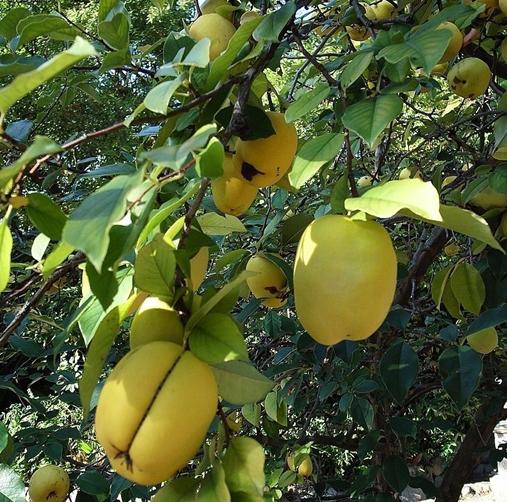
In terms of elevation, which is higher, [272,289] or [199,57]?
[199,57]

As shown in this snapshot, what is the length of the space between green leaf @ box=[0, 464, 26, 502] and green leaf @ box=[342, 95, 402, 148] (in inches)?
21.8

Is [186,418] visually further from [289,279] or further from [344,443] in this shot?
[344,443]

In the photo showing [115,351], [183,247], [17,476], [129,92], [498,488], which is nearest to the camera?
[183,247]

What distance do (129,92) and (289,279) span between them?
14.5ft

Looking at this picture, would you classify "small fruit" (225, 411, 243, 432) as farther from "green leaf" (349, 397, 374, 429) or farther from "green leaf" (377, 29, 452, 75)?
"green leaf" (377, 29, 452, 75)

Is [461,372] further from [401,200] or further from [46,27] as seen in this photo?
[46,27]

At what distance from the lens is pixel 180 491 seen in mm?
618

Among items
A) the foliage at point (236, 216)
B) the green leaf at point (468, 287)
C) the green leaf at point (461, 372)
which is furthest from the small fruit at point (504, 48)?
the green leaf at point (461, 372)

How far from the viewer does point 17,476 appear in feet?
2.61

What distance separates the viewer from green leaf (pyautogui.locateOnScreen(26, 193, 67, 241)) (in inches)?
24.6

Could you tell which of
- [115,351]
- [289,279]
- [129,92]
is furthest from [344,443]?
[129,92]

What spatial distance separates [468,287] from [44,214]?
77 cm

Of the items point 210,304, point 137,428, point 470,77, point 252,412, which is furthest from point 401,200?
point 252,412

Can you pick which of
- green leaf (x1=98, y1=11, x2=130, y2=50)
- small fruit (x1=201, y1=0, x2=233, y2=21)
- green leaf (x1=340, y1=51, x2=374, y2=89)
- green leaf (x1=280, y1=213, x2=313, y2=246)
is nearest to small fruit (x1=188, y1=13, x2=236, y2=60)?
small fruit (x1=201, y1=0, x2=233, y2=21)
